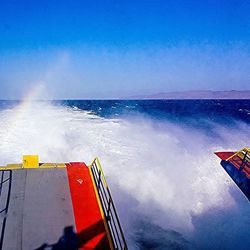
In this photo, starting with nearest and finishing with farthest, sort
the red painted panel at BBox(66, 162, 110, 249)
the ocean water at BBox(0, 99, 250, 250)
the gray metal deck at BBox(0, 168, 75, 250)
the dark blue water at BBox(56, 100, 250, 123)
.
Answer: the gray metal deck at BBox(0, 168, 75, 250)
the red painted panel at BBox(66, 162, 110, 249)
the ocean water at BBox(0, 99, 250, 250)
the dark blue water at BBox(56, 100, 250, 123)

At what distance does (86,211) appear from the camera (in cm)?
863

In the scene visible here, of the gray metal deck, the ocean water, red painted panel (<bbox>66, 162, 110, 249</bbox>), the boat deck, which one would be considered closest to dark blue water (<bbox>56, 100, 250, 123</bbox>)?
the ocean water

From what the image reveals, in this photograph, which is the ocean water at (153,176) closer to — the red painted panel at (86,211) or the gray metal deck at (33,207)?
the red painted panel at (86,211)

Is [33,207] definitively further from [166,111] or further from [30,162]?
[166,111]

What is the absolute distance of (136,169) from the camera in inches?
687

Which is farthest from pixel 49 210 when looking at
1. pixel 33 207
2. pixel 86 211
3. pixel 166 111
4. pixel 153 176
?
pixel 166 111

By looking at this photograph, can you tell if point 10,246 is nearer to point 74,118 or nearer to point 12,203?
point 12,203

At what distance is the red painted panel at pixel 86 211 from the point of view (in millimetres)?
7316

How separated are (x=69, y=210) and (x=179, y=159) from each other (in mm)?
12940

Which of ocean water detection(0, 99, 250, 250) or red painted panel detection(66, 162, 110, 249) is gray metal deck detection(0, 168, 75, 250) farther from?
ocean water detection(0, 99, 250, 250)

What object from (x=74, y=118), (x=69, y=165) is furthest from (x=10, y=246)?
(x=74, y=118)

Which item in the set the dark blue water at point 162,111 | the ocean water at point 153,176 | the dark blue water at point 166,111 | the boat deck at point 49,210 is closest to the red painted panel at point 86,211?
the boat deck at point 49,210

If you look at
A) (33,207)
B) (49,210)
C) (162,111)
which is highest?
(162,111)

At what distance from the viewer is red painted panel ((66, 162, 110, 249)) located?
24.0 ft
